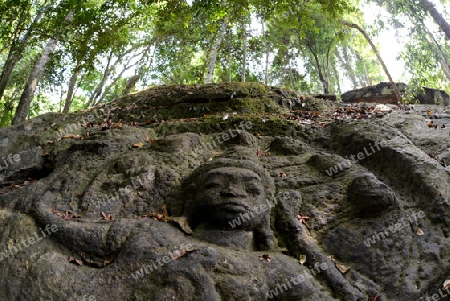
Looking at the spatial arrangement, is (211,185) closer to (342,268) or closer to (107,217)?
(107,217)

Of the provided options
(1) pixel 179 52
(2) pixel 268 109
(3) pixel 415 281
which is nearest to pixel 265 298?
(3) pixel 415 281

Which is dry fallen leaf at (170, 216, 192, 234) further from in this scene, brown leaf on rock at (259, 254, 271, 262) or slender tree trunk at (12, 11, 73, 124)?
slender tree trunk at (12, 11, 73, 124)

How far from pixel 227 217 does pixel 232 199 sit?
0.19 metres

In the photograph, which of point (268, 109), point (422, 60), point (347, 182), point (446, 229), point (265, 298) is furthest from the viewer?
point (422, 60)

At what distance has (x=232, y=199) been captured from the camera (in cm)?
362

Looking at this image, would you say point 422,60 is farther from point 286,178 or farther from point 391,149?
point 286,178

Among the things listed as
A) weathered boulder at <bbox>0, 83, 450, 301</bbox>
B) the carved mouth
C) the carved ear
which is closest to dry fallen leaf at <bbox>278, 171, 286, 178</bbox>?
weathered boulder at <bbox>0, 83, 450, 301</bbox>

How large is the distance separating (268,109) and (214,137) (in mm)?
2191

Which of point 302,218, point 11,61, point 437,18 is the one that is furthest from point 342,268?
point 437,18

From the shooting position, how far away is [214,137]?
5.96 meters

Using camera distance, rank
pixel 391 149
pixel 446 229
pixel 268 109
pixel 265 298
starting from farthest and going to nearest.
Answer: pixel 268 109, pixel 391 149, pixel 446 229, pixel 265 298

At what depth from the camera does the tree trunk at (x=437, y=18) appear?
39.6 feet

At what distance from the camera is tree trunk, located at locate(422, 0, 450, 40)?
1206cm

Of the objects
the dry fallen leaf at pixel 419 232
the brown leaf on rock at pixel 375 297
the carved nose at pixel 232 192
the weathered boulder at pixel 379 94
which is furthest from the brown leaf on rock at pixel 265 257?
the weathered boulder at pixel 379 94
